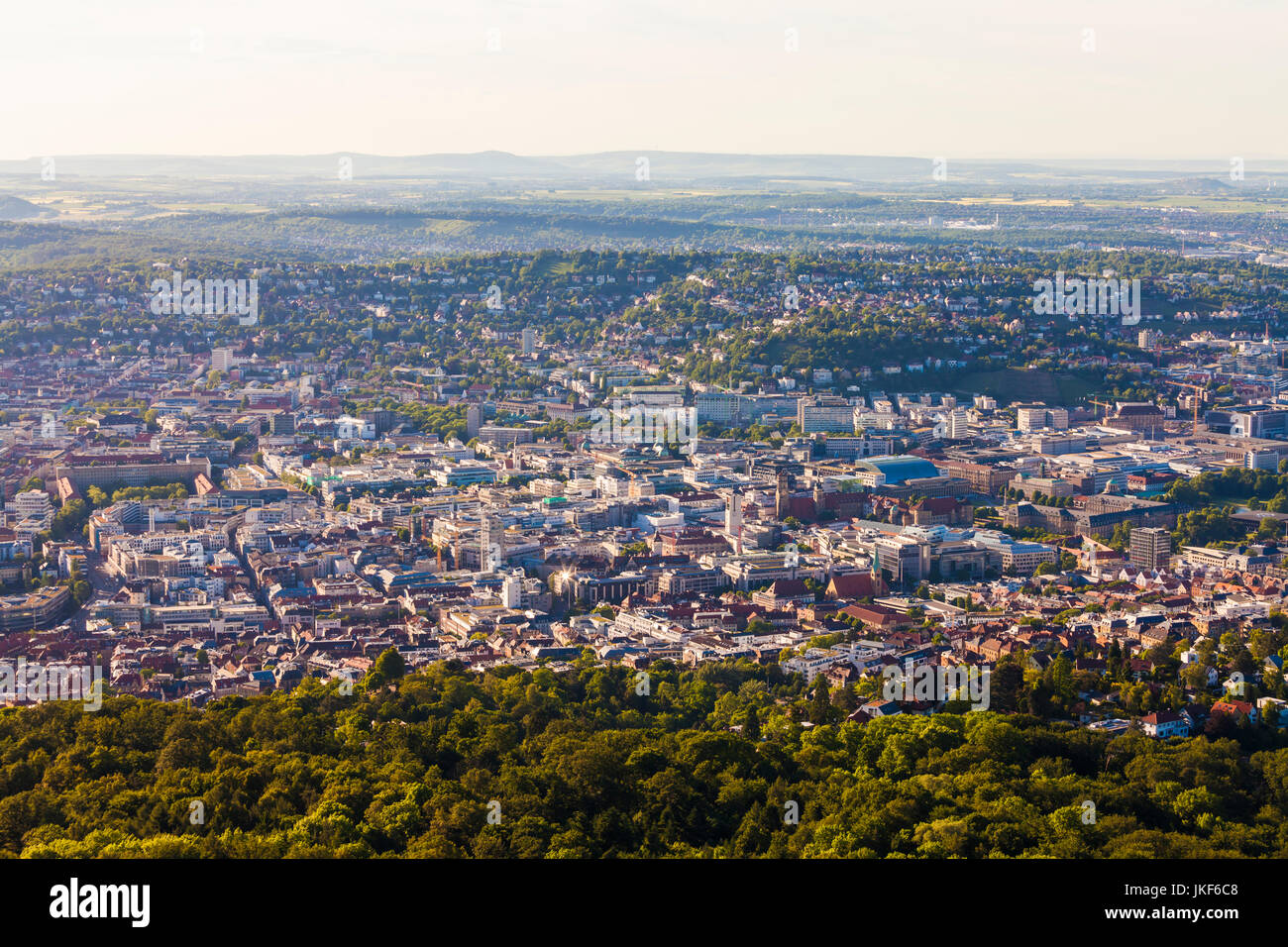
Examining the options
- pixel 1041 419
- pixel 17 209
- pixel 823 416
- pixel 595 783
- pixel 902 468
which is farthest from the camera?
pixel 17 209

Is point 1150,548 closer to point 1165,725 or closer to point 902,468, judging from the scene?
point 902,468

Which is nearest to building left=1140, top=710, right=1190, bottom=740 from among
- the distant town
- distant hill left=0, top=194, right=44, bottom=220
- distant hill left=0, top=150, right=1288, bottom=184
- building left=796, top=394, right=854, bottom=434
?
the distant town

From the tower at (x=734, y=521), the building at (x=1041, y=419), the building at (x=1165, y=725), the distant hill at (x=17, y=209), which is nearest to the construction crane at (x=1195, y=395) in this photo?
the building at (x=1041, y=419)

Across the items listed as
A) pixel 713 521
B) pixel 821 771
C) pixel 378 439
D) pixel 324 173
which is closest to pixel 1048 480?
pixel 713 521

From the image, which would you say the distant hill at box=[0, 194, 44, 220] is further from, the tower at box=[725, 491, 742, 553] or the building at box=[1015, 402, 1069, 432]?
the tower at box=[725, 491, 742, 553]

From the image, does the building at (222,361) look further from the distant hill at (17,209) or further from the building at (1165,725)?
the distant hill at (17,209)

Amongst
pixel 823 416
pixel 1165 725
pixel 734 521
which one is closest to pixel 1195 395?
pixel 823 416
